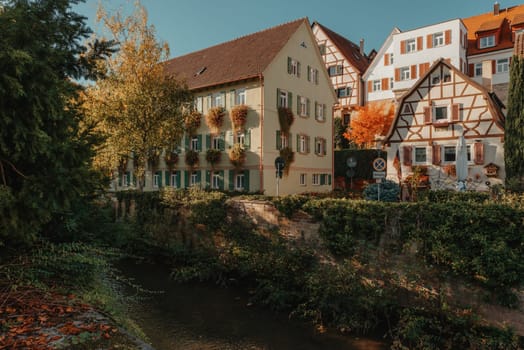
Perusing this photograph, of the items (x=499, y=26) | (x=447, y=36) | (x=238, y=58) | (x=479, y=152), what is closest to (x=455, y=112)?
(x=479, y=152)

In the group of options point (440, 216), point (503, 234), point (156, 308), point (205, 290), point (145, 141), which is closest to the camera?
point (503, 234)

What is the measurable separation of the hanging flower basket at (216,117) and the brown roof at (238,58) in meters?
1.60

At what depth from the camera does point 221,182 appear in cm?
2138

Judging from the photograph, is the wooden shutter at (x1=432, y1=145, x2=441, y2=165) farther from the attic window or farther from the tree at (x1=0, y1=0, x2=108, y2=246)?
the tree at (x1=0, y1=0, x2=108, y2=246)

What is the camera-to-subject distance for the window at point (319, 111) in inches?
978

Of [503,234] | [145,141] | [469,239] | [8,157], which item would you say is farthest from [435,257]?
[145,141]

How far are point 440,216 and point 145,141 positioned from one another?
45.5 feet

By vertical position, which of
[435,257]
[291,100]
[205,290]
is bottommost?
[205,290]

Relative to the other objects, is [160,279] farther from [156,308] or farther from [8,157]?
[8,157]

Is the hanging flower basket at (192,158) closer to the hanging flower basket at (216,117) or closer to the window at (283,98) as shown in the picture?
the hanging flower basket at (216,117)

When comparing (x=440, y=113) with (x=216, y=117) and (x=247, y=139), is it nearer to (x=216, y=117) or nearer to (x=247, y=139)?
(x=247, y=139)

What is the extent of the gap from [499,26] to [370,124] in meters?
12.6

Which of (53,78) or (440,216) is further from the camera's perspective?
(440,216)

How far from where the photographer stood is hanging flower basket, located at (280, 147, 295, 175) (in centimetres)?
2128
